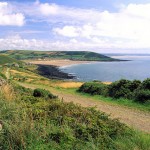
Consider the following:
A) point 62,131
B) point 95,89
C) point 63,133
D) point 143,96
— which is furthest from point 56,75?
point 63,133

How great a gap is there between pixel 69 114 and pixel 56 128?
1550 millimetres

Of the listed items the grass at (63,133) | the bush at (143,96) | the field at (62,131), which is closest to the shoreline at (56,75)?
the bush at (143,96)

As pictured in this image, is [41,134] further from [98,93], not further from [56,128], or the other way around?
[98,93]

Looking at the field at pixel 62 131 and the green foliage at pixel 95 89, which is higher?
the field at pixel 62 131

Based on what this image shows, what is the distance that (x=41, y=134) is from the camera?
6.66 meters

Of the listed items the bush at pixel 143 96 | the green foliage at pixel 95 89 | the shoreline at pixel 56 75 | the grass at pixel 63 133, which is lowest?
the shoreline at pixel 56 75

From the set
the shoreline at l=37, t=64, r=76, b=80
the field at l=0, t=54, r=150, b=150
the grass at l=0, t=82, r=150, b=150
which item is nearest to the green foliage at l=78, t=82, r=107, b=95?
the field at l=0, t=54, r=150, b=150

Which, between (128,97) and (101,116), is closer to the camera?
(101,116)

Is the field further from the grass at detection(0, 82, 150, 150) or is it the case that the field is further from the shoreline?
the shoreline

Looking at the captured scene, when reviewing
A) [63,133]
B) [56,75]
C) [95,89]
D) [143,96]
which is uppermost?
[63,133]

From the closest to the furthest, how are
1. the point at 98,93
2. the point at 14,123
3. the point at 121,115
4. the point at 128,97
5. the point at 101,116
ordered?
the point at 14,123 < the point at 101,116 < the point at 121,115 < the point at 128,97 < the point at 98,93

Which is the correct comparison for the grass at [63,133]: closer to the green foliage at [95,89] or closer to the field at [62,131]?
the field at [62,131]

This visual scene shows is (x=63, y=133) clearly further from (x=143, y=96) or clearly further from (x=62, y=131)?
(x=143, y=96)

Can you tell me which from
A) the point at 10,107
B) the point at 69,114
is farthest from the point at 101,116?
the point at 10,107
